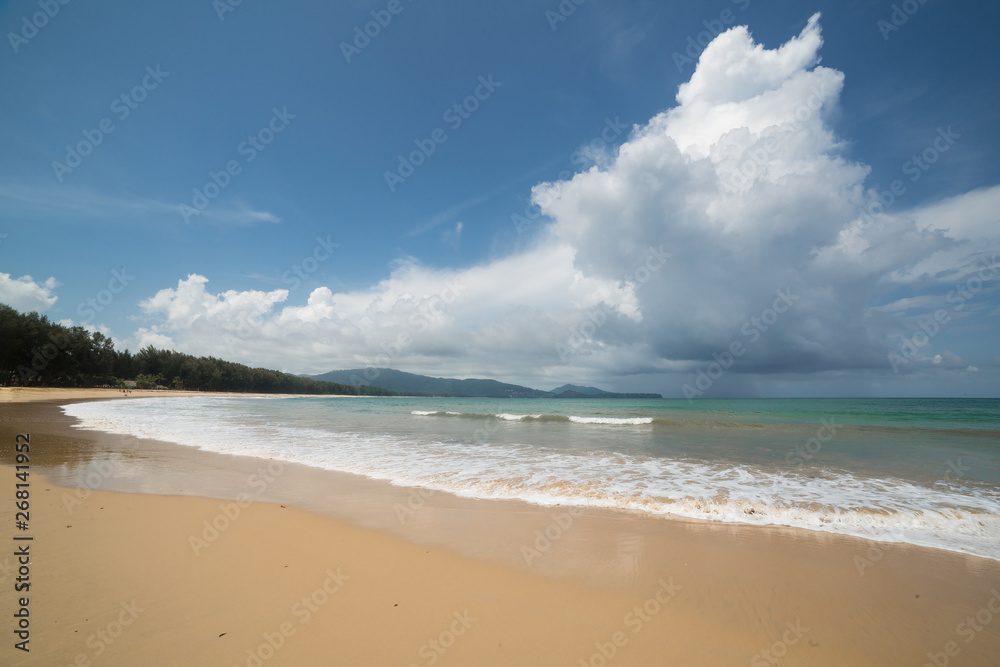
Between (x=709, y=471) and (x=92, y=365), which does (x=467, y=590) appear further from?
(x=92, y=365)

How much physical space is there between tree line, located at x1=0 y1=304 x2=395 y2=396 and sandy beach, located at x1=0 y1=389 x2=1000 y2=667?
79564mm

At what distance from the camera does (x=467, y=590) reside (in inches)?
156

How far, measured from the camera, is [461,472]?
9.96 meters

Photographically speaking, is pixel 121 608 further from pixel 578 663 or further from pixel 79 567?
pixel 578 663

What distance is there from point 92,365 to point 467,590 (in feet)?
344

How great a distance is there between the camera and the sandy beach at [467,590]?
307 cm

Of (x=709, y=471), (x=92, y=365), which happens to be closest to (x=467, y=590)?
(x=709, y=471)

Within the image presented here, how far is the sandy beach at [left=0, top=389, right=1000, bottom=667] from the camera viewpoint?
307 cm

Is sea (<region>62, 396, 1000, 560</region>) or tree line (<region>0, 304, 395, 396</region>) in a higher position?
tree line (<region>0, 304, 395, 396</region>)

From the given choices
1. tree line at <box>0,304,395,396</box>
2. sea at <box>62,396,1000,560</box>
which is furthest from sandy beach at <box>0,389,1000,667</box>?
tree line at <box>0,304,395,396</box>

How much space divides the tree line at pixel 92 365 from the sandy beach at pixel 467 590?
7956 centimetres

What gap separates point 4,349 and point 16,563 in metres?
81.8

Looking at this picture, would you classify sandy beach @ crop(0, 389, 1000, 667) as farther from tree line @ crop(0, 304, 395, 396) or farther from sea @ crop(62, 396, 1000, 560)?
tree line @ crop(0, 304, 395, 396)

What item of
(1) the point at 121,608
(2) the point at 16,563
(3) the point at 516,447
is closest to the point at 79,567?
(2) the point at 16,563
